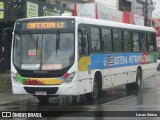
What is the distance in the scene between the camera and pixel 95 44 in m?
16.9

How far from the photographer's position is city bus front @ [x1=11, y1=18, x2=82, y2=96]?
1461cm

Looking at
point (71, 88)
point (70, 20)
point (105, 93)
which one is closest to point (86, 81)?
point (71, 88)

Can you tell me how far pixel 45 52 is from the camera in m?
14.9

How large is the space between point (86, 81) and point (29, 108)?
7.10 feet

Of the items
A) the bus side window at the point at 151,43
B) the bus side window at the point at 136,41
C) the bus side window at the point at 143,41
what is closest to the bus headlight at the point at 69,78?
the bus side window at the point at 136,41

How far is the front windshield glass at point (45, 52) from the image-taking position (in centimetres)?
1477

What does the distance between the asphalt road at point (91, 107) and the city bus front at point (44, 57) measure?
0.68 m

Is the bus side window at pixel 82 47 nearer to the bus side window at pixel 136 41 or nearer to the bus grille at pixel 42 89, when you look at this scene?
the bus grille at pixel 42 89

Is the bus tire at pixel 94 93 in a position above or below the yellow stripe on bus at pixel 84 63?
below

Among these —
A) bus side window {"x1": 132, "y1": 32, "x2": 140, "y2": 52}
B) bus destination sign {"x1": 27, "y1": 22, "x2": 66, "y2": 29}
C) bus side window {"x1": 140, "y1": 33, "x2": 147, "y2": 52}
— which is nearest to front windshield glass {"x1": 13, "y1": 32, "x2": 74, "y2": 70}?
bus destination sign {"x1": 27, "y1": 22, "x2": 66, "y2": 29}

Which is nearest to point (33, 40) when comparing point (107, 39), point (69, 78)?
point (69, 78)

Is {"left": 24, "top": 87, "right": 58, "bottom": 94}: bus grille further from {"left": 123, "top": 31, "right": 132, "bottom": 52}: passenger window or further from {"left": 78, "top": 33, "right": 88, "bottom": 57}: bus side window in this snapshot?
{"left": 123, "top": 31, "right": 132, "bottom": 52}: passenger window

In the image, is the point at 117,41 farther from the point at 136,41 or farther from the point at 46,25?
the point at 46,25

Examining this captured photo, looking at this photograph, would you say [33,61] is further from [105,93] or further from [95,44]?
[105,93]
